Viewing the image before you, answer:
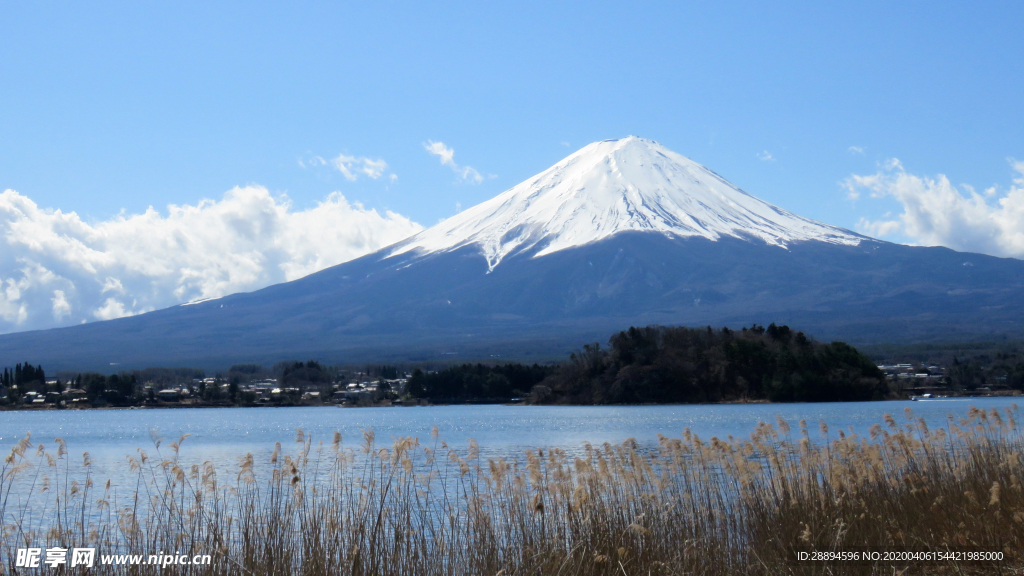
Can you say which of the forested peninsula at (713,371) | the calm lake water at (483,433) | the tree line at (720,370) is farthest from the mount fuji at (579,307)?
the calm lake water at (483,433)

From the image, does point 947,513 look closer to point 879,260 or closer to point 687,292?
point 687,292

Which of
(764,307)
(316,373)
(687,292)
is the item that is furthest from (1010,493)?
(687,292)

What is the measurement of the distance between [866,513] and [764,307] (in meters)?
149

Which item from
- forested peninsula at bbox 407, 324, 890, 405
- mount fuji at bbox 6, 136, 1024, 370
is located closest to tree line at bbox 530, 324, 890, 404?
forested peninsula at bbox 407, 324, 890, 405

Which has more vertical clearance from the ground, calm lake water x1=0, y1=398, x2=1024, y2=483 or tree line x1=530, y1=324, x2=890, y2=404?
tree line x1=530, y1=324, x2=890, y2=404

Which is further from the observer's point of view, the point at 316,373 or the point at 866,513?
the point at 316,373

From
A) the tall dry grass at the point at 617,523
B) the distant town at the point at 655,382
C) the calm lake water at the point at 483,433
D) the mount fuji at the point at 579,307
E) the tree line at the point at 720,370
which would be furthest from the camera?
the mount fuji at the point at 579,307

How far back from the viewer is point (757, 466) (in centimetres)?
1003

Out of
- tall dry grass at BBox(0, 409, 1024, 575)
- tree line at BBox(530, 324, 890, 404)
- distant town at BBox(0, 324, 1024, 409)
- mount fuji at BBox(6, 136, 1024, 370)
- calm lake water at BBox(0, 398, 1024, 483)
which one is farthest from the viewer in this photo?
mount fuji at BBox(6, 136, 1024, 370)

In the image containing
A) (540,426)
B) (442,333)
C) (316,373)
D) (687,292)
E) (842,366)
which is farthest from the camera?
(687,292)

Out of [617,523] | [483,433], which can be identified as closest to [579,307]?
[483,433]

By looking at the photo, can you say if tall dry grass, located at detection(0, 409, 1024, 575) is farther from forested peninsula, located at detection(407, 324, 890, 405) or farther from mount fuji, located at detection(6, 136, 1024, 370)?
mount fuji, located at detection(6, 136, 1024, 370)

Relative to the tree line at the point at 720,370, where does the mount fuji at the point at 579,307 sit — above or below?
above

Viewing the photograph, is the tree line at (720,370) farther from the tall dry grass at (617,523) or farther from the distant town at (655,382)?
the tall dry grass at (617,523)
